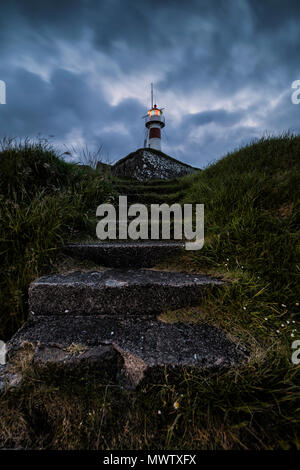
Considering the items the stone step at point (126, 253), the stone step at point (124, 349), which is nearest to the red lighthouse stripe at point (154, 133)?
the stone step at point (126, 253)

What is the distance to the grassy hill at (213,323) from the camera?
87 cm

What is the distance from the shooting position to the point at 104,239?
2.41m

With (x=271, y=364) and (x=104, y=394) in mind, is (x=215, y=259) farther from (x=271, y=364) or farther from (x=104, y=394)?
(x=104, y=394)

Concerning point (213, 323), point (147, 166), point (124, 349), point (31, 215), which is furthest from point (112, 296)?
point (147, 166)

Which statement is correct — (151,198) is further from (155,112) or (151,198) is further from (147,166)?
(155,112)

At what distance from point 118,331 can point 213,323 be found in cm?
61

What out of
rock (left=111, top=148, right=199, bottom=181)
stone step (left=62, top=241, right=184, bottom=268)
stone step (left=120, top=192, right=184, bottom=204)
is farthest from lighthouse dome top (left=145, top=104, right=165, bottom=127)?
stone step (left=62, top=241, right=184, bottom=268)

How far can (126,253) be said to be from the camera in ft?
6.13

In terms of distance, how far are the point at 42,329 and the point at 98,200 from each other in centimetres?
202

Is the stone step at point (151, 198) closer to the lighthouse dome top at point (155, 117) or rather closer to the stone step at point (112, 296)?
the stone step at point (112, 296)

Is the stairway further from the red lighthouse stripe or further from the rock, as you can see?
the red lighthouse stripe

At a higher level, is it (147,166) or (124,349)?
(147,166)
